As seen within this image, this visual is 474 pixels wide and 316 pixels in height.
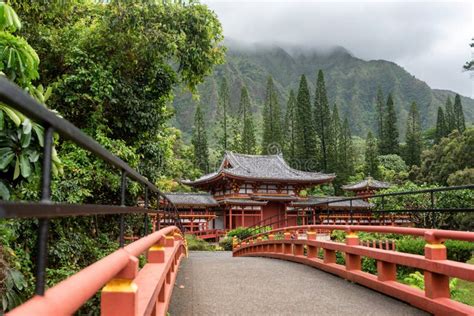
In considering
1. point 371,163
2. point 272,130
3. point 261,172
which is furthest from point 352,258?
point 371,163

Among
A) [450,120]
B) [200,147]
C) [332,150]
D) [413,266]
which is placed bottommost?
[413,266]

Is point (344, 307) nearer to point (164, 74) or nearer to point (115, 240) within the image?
point (115, 240)

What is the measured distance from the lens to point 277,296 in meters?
5.07

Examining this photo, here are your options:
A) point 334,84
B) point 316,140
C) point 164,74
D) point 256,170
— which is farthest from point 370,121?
point 164,74

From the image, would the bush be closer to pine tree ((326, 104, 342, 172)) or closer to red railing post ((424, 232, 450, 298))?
red railing post ((424, 232, 450, 298))

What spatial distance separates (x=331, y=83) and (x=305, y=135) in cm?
9765

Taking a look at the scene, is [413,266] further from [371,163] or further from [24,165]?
[371,163]

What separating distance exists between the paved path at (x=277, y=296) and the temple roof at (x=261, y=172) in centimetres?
2330

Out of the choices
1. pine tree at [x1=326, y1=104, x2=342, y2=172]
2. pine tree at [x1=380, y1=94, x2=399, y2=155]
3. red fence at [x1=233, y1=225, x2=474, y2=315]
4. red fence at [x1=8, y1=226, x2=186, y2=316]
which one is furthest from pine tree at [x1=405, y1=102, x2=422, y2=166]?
red fence at [x1=8, y1=226, x2=186, y2=316]

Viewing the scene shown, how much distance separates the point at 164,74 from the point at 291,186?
24.2 m

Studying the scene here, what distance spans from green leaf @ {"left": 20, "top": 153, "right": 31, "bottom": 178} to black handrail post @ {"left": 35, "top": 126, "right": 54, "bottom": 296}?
1.01 metres

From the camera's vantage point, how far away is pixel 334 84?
5625 inches

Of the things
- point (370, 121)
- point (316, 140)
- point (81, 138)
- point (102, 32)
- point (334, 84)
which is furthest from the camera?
point (334, 84)

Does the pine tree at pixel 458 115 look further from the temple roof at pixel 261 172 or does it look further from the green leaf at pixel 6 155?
the green leaf at pixel 6 155
